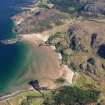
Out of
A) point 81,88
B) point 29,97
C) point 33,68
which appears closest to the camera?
point 29,97

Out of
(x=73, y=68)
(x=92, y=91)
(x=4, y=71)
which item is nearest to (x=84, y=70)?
(x=73, y=68)

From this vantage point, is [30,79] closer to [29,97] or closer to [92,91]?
[29,97]

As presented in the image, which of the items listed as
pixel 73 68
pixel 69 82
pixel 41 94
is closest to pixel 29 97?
pixel 41 94

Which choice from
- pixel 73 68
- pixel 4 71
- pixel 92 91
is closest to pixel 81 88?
pixel 92 91

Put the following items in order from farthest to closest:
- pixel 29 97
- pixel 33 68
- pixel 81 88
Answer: pixel 33 68 < pixel 81 88 < pixel 29 97

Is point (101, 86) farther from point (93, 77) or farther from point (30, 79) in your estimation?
point (30, 79)

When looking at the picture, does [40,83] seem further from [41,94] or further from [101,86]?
[101,86]

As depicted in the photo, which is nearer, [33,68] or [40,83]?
[40,83]

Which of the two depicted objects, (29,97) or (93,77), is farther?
(93,77)
